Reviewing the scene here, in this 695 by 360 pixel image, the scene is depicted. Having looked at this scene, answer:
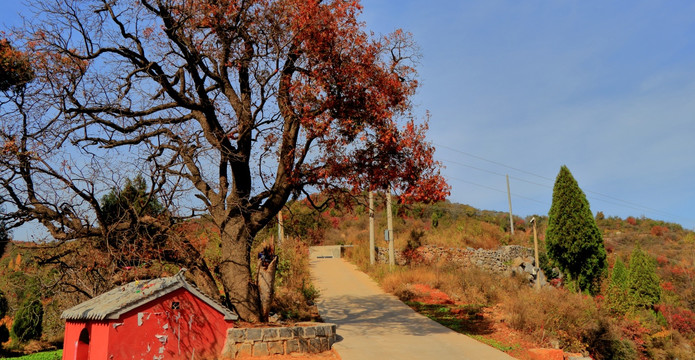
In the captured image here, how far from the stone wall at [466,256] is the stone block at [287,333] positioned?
16.7 m

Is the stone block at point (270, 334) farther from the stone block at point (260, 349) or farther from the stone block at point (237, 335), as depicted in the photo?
the stone block at point (237, 335)

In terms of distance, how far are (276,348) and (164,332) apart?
229 centimetres

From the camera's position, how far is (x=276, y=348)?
36.2 ft

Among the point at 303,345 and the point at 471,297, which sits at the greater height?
the point at 471,297

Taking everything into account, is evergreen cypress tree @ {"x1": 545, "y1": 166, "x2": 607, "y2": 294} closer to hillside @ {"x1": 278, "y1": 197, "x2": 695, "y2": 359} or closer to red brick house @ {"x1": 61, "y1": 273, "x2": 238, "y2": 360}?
hillside @ {"x1": 278, "y1": 197, "x2": 695, "y2": 359}

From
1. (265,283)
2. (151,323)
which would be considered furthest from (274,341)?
(151,323)

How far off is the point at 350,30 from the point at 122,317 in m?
7.86

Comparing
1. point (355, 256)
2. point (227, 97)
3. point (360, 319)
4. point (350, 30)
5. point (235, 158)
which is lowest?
point (360, 319)

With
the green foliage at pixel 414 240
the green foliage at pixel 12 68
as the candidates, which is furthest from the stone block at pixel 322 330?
the green foliage at pixel 414 240

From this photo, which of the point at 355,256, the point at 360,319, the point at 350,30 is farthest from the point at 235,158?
the point at 355,256

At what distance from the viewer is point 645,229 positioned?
4891 cm

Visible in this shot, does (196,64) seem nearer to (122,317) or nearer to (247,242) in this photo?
(247,242)

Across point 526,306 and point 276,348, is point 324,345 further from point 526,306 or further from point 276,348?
point 526,306

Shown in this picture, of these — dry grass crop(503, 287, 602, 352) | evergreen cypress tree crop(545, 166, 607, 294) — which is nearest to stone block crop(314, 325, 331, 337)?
dry grass crop(503, 287, 602, 352)
